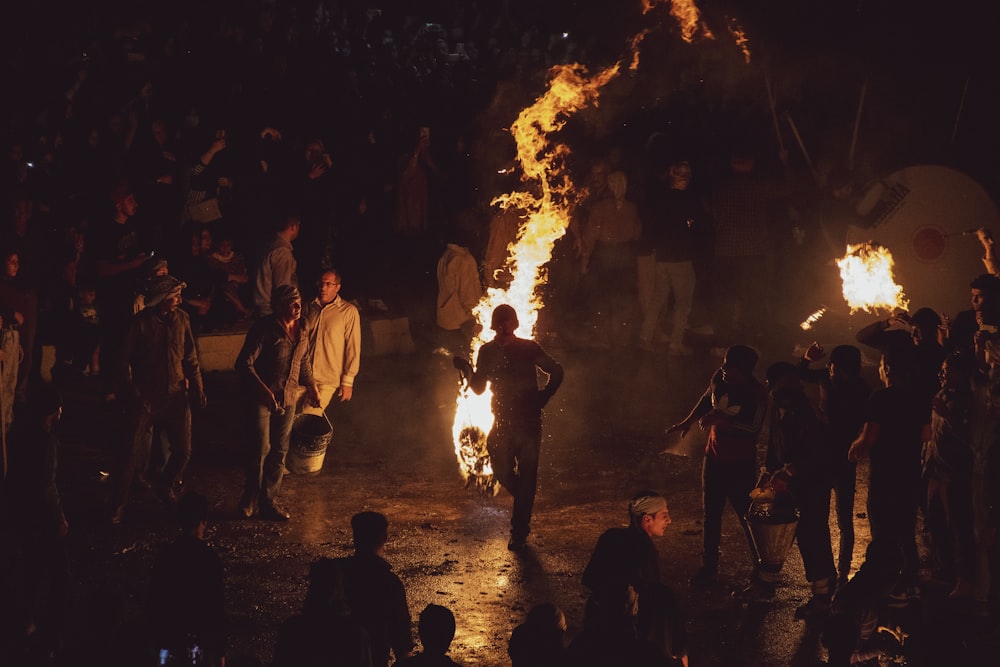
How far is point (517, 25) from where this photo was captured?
22344mm

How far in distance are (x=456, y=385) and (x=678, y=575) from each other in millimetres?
6091

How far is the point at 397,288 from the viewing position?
60.0ft

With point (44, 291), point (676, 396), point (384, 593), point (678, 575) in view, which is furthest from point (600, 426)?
point (384, 593)

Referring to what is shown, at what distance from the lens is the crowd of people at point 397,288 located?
6.98 m

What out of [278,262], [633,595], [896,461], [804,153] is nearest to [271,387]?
[278,262]

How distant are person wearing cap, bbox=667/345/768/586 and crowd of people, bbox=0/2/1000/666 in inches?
0.8

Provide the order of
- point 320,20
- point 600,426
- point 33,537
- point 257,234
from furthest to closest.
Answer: point 320,20
point 257,234
point 600,426
point 33,537

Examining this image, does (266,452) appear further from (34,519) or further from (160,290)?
(34,519)

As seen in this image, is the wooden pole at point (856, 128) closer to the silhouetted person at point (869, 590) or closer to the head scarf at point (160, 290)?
the head scarf at point (160, 290)

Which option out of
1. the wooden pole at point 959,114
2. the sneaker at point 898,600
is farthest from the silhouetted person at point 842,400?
the wooden pole at point 959,114

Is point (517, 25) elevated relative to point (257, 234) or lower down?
elevated

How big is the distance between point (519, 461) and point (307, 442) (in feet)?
6.67

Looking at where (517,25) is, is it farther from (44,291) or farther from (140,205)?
(44,291)

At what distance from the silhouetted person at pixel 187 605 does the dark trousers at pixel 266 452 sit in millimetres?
4214
